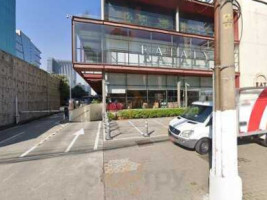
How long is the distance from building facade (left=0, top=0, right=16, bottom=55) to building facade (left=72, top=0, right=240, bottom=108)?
4604 centimetres

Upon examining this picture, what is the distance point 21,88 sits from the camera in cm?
2153

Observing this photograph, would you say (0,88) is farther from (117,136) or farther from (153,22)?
(153,22)

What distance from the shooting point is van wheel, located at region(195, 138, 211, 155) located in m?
8.14

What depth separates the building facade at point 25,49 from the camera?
3469 inches

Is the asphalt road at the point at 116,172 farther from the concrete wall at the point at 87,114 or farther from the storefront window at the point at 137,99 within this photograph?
the storefront window at the point at 137,99

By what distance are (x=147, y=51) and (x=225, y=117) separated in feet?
59.8

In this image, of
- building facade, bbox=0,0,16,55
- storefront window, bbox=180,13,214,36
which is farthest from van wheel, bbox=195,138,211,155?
building facade, bbox=0,0,16,55

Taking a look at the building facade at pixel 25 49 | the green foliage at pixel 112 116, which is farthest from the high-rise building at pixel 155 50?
the building facade at pixel 25 49

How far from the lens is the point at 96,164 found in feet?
23.7

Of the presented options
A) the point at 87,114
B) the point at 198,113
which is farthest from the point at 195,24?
the point at 198,113

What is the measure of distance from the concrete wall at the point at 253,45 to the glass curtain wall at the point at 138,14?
922 cm

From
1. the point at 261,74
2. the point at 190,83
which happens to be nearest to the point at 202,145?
the point at 190,83

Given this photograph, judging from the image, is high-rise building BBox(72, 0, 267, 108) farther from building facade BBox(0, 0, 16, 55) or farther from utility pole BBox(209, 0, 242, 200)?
building facade BBox(0, 0, 16, 55)

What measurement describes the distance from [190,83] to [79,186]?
20534 mm
